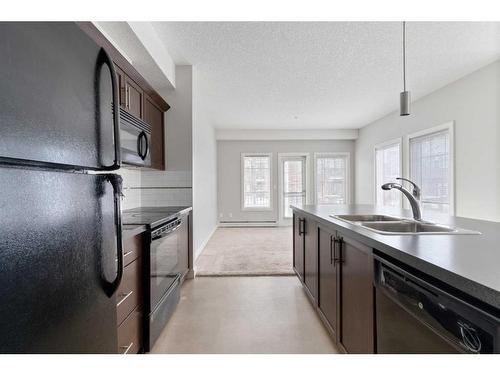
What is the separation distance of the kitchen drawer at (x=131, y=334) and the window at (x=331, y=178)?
6429 mm

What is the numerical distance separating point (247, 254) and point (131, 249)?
9.58ft

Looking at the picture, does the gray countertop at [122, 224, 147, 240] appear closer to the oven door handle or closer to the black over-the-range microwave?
the oven door handle

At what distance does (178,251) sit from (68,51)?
2.06 metres

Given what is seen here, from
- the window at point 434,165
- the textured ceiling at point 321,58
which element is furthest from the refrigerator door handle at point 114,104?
the window at point 434,165

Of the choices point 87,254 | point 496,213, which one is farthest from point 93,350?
point 496,213

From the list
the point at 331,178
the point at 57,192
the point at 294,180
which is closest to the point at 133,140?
the point at 57,192

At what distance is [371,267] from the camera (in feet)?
3.93

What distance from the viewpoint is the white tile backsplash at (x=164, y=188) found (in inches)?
131

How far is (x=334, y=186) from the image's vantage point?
7.59 m

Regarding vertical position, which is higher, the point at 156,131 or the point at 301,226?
the point at 156,131

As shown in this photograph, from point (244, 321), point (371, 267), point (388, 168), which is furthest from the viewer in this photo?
point (388, 168)

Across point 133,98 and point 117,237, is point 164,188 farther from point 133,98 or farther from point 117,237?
point 117,237

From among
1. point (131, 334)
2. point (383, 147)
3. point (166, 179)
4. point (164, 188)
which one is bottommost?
point (131, 334)
